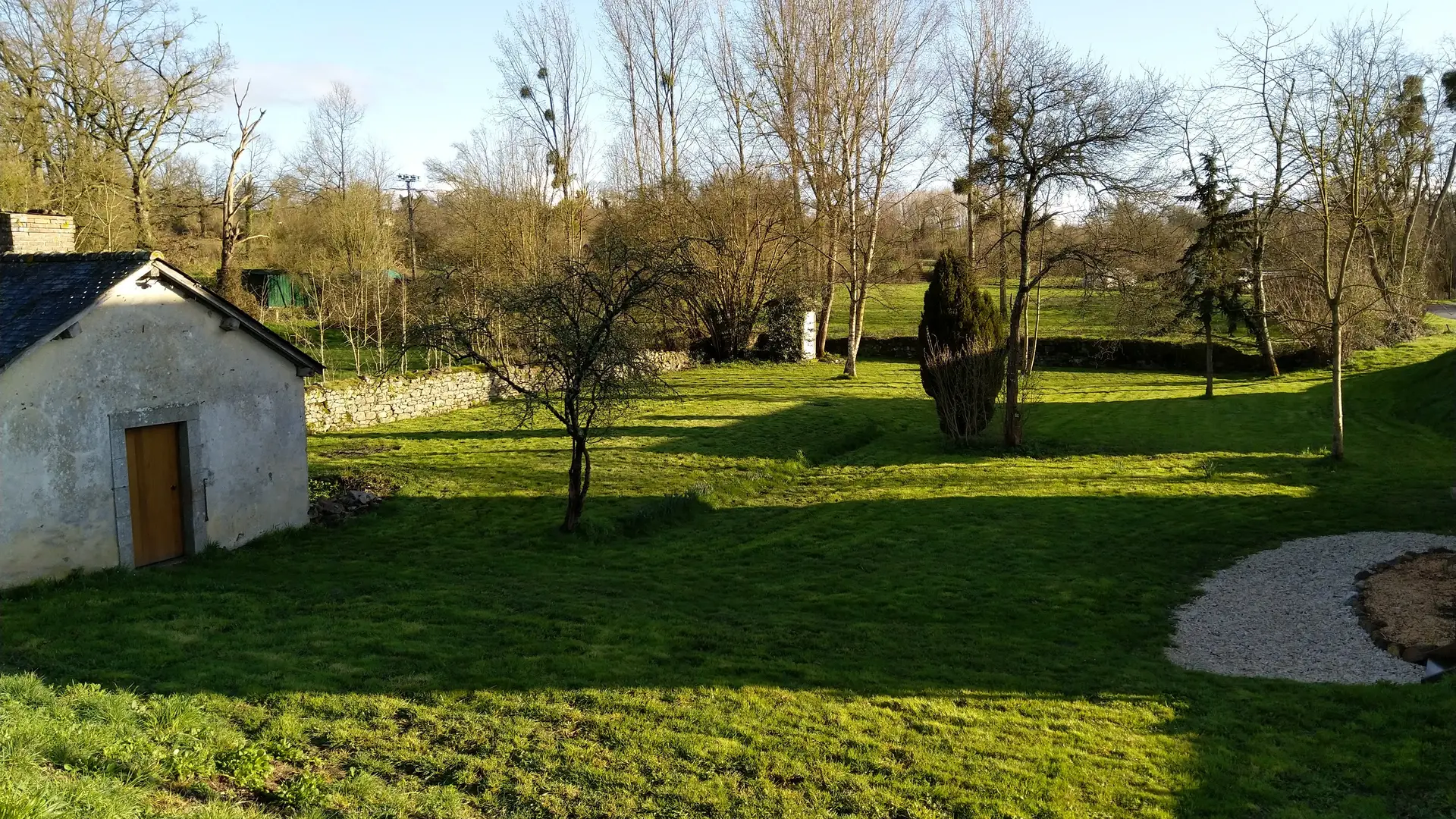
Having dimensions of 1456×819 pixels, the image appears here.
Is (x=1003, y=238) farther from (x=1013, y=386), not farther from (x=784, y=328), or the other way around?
(x=784, y=328)

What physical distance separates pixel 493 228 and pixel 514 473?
730 inches

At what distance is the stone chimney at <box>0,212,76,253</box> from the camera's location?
1276cm

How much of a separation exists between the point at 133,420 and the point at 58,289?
6.04 ft

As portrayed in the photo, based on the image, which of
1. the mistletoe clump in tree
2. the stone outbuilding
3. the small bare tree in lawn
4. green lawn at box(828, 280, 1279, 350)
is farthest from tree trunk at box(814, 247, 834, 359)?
the stone outbuilding

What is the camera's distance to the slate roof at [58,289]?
33.8ft

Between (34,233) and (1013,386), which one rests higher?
(34,233)

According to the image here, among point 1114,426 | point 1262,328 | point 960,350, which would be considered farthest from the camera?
point 1262,328

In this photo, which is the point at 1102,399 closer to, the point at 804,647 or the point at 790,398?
the point at 790,398

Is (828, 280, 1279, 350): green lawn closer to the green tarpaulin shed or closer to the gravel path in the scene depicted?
the gravel path

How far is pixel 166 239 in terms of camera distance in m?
32.6

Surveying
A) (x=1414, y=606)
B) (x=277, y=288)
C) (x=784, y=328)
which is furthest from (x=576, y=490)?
(x=277, y=288)

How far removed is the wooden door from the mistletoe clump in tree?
15190mm

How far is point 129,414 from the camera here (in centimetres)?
1126

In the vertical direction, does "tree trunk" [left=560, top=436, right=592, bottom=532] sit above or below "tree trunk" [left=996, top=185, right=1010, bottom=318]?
below
